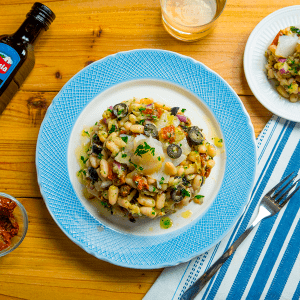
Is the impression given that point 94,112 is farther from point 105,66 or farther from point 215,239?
point 215,239

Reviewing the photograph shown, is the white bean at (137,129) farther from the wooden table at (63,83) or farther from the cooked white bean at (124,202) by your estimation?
the wooden table at (63,83)

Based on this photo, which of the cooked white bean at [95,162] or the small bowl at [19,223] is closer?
the cooked white bean at [95,162]

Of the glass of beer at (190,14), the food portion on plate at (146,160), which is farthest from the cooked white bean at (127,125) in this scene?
the glass of beer at (190,14)

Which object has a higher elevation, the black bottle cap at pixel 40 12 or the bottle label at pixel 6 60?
the black bottle cap at pixel 40 12

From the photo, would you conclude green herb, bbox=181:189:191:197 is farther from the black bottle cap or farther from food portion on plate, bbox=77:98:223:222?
the black bottle cap

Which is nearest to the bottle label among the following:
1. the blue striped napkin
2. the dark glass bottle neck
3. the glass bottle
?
the glass bottle

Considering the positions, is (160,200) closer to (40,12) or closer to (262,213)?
(262,213)
